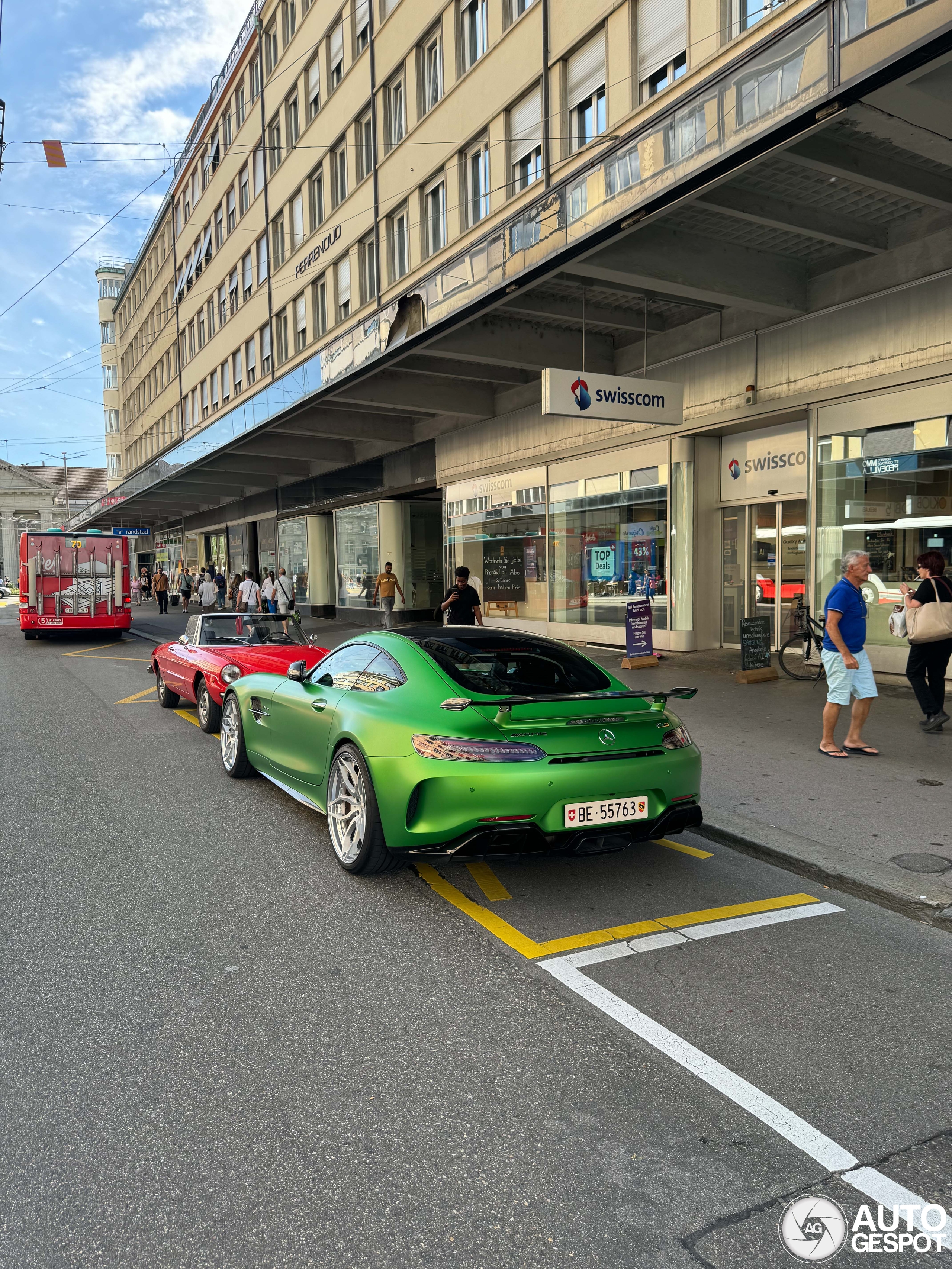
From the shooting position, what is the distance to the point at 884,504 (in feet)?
36.3

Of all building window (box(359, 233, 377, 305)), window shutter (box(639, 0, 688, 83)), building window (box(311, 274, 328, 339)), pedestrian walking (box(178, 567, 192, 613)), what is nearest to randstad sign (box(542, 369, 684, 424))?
window shutter (box(639, 0, 688, 83))

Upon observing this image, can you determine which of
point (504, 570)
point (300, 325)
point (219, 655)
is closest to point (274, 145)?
point (300, 325)

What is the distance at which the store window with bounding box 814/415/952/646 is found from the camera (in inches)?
409

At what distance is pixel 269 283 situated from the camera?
29859 mm

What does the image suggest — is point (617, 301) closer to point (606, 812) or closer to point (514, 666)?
point (514, 666)

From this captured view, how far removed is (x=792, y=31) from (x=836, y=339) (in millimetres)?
4995

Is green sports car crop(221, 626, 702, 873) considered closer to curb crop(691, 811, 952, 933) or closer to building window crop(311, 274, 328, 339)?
curb crop(691, 811, 952, 933)

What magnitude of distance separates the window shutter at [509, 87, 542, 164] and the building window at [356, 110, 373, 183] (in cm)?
680

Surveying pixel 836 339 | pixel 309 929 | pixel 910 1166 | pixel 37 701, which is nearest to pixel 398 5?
pixel 836 339

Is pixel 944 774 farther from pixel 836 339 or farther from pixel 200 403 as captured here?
pixel 200 403

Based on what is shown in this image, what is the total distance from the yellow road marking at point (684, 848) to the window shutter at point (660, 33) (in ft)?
39.1

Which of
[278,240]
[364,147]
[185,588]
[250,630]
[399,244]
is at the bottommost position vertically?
[250,630]

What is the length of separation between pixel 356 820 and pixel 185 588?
1538 inches

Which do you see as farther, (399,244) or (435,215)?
(399,244)
